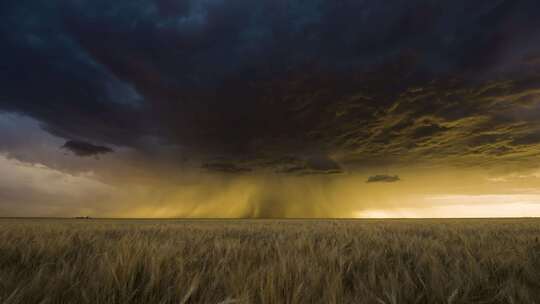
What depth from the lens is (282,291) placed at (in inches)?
60.5

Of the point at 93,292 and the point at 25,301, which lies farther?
the point at 93,292

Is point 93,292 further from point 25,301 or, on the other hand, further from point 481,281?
point 481,281

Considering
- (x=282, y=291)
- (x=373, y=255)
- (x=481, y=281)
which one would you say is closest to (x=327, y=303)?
(x=282, y=291)

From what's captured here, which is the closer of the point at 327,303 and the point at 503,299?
the point at 327,303

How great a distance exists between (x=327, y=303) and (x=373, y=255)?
1734 mm

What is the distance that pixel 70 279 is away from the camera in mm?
1581

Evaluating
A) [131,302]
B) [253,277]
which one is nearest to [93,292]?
[131,302]

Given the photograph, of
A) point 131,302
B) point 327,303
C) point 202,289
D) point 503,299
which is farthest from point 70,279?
point 503,299

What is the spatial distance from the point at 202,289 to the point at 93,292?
0.56 metres

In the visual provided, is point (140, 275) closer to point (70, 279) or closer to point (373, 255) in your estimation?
point (70, 279)

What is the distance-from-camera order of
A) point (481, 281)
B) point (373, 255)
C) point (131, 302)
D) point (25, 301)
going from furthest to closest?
point (373, 255), point (481, 281), point (131, 302), point (25, 301)

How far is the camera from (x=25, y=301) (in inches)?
48.3

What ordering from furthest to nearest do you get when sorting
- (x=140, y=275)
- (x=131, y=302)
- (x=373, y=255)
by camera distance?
(x=373, y=255) → (x=140, y=275) → (x=131, y=302)

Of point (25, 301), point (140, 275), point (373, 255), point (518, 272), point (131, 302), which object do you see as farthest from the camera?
point (373, 255)
